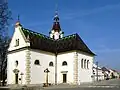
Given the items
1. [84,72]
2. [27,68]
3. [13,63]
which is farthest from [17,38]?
[84,72]

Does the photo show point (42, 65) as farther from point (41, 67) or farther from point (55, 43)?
point (55, 43)

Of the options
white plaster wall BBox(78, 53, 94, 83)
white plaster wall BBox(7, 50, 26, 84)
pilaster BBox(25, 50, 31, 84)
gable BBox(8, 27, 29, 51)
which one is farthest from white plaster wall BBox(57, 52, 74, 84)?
gable BBox(8, 27, 29, 51)

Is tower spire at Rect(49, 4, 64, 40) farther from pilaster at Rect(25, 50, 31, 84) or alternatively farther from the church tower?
pilaster at Rect(25, 50, 31, 84)

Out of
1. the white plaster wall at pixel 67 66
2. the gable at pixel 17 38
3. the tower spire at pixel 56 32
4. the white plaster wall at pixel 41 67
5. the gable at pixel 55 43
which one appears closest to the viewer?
the white plaster wall at pixel 41 67

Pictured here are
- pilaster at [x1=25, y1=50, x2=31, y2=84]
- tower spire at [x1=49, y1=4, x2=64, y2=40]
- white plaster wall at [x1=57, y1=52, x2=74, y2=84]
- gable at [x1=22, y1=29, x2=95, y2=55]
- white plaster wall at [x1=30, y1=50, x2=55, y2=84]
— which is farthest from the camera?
tower spire at [x1=49, y1=4, x2=64, y2=40]

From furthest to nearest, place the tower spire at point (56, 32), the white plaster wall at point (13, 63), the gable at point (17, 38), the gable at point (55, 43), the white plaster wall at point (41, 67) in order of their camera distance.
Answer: the tower spire at point (56, 32) < the gable at point (55, 43) < the gable at point (17, 38) < the white plaster wall at point (13, 63) < the white plaster wall at point (41, 67)

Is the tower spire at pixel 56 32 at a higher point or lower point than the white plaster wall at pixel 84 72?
higher

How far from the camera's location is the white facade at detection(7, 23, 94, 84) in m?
48.3

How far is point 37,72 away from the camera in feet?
161

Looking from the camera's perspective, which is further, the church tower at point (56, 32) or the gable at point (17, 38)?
the church tower at point (56, 32)

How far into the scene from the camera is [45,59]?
51.6 m

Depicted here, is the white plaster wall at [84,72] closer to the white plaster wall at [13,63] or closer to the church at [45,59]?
the church at [45,59]

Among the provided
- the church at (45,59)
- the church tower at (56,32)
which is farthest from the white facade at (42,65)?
the church tower at (56,32)

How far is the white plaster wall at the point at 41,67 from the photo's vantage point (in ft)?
159
